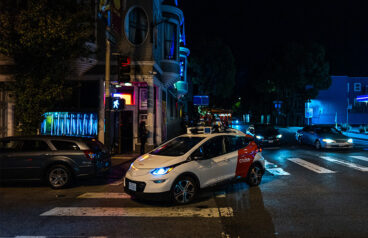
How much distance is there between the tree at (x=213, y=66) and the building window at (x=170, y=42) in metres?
24.7

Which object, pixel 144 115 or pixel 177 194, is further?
pixel 144 115

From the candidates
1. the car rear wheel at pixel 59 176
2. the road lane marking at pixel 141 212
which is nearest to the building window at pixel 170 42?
the car rear wheel at pixel 59 176

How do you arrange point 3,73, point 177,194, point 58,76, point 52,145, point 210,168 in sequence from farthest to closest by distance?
point 3,73 → point 58,76 → point 52,145 → point 210,168 → point 177,194

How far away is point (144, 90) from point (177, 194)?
1215 cm

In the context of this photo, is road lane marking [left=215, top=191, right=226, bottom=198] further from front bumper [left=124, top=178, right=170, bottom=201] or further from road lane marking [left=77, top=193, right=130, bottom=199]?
road lane marking [left=77, top=193, right=130, bottom=199]

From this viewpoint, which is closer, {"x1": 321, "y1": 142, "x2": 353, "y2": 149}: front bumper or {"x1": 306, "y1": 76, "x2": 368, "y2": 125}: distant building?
{"x1": 321, "y1": 142, "x2": 353, "y2": 149}: front bumper

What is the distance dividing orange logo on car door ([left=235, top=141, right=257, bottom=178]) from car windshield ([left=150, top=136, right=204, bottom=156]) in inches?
50.5

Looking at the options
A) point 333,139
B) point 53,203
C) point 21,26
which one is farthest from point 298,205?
point 333,139

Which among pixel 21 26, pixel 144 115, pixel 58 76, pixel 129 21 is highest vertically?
pixel 129 21

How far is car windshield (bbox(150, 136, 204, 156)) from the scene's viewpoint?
6970 mm

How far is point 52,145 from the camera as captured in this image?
8312 mm

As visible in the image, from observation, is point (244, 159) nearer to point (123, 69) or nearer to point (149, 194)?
point (149, 194)

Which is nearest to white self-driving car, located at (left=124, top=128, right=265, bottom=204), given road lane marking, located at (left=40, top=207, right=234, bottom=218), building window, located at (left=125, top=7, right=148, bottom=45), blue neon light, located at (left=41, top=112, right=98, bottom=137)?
road lane marking, located at (left=40, top=207, right=234, bottom=218)

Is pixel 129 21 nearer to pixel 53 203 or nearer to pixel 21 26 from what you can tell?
pixel 21 26
